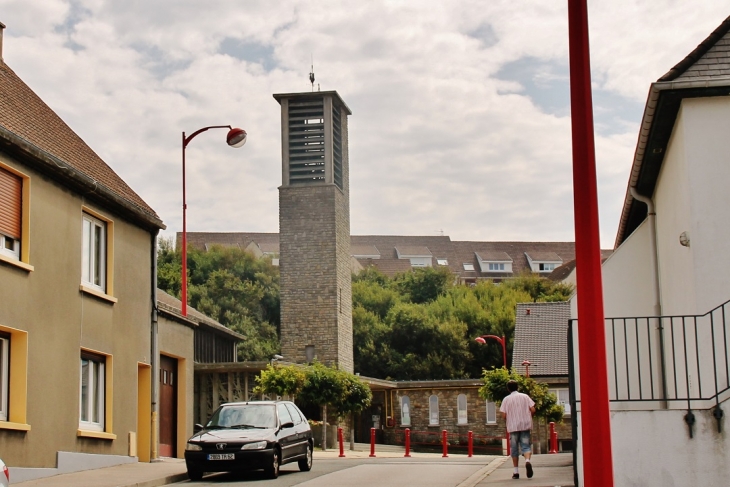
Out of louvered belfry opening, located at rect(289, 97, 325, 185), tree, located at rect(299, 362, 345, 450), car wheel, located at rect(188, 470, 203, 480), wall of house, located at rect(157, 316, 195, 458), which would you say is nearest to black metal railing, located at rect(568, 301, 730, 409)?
car wheel, located at rect(188, 470, 203, 480)

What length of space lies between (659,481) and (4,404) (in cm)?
1046

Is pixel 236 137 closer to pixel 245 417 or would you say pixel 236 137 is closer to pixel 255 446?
pixel 245 417

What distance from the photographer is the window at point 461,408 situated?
49.7m

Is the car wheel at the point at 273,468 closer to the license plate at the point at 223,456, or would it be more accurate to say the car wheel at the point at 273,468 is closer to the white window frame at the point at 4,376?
the license plate at the point at 223,456

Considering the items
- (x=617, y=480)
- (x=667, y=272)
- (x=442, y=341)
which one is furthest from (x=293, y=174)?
(x=617, y=480)

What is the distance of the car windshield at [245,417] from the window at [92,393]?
7.44 feet

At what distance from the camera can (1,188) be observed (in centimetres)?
1684

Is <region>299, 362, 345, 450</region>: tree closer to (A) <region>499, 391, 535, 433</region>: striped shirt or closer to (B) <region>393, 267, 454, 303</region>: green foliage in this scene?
(A) <region>499, 391, 535, 433</region>: striped shirt

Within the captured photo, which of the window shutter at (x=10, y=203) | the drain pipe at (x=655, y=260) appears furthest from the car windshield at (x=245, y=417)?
the drain pipe at (x=655, y=260)

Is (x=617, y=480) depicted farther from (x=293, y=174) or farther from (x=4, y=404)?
(x=293, y=174)

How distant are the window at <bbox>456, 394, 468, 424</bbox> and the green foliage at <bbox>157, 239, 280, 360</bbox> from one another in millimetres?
21164

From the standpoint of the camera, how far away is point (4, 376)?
16.8 metres

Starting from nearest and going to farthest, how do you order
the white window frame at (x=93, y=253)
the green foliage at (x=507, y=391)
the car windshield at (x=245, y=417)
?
the car windshield at (x=245, y=417) < the white window frame at (x=93, y=253) < the green foliage at (x=507, y=391)

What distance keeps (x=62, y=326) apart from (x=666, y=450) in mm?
Result: 11432
